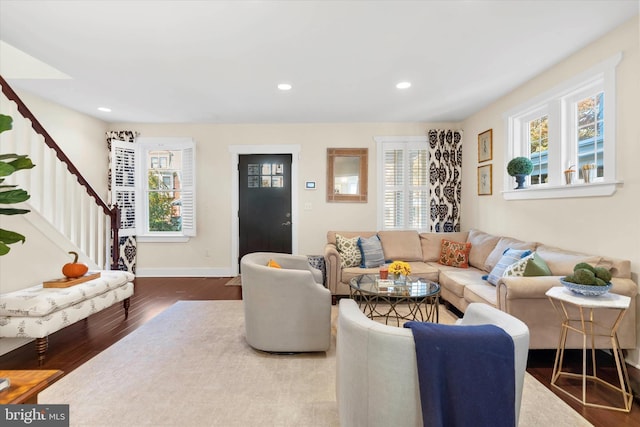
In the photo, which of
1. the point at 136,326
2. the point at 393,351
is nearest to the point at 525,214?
the point at 393,351

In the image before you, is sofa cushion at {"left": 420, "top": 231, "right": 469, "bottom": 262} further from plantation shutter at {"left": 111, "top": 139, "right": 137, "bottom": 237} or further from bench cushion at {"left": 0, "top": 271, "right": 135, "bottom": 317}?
plantation shutter at {"left": 111, "top": 139, "right": 137, "bottom": 237}

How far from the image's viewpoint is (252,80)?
3.60 m

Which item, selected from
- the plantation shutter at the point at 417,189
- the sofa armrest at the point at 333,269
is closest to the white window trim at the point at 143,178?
the sofa armrest at the point at 333,269

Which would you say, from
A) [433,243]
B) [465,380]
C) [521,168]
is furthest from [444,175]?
[465,380]

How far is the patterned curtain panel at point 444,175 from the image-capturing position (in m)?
5.27

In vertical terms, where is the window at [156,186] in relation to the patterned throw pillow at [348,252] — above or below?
above

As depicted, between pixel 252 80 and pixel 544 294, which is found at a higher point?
pixel 252 80

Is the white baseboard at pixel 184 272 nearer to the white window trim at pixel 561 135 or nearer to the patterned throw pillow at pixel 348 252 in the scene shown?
the patterned throw pillow at pixel 348 252

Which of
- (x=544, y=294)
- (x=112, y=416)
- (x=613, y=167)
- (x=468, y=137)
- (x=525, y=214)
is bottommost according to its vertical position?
(x=112, y=416)

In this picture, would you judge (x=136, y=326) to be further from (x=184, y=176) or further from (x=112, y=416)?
(x=184, y=176)

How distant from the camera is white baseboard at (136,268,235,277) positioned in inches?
218

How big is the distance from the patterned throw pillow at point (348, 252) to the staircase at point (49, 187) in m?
2.96

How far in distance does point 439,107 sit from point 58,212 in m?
4.90

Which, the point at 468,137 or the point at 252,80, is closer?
the point at 252,80
